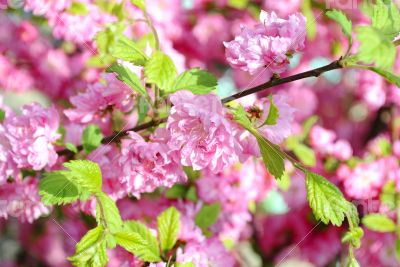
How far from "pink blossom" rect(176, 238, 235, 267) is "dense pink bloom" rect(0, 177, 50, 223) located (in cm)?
36

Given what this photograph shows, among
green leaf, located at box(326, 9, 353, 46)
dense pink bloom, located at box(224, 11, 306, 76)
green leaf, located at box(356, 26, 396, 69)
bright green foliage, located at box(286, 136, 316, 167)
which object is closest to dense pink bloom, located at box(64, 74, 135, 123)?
dense pink bloom, located at box(224, 11, 306, 76)

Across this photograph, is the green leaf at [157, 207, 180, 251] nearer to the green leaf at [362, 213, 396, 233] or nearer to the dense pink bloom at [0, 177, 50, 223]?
the dense pink bloom at [0, 177, 50, 223]

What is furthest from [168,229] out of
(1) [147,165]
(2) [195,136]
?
(2) [195,136]

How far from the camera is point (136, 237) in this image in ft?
3.41

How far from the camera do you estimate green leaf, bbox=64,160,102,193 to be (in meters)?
1.04

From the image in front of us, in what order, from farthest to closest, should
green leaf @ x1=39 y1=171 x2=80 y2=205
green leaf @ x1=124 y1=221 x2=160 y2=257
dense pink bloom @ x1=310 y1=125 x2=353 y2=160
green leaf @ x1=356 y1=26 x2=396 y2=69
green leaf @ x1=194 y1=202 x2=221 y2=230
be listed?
dense pink bloom @ x1=310 y1=125 x2=353 y2=160, green leaf @ x1=194 y1=202 x2=221 y2=230, green leaf @ x1=124 y1=221 x2=160 y2=257, green leaf @ x1=39 y1=171 x2=80 y2=205, green leaf @ x1=356 y1=26 x2=396 y2=69

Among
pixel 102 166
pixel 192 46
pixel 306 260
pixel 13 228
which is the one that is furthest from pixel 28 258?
pixel 102 166

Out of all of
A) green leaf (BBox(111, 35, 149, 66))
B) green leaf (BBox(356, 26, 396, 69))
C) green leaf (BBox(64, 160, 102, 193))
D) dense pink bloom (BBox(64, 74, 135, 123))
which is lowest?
dense pink bloom (BBox(64, 74, 135, 123))

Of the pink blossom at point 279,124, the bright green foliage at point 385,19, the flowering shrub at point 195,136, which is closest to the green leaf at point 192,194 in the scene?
the flowering shrub at point 195,136

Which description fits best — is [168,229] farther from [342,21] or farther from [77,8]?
[77,8]

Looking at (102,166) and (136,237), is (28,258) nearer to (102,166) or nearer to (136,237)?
(102,166)

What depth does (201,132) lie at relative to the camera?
1.07 m

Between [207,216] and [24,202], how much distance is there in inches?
18.2

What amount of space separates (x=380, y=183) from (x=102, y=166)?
38.0 inches
